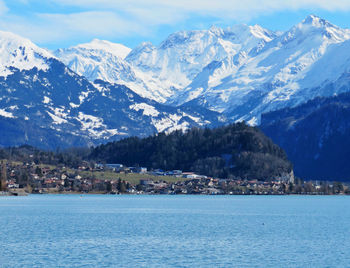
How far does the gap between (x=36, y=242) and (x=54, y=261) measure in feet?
62.4

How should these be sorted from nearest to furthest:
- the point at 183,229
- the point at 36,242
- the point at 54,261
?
the point at 54,261, the point at 36,242, the point at 183,229

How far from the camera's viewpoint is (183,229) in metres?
140

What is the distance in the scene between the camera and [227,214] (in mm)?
186000

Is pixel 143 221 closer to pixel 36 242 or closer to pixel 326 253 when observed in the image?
pixel 36 242

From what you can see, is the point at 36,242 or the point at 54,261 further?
the point at 36,242

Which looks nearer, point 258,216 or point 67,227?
point 67,227

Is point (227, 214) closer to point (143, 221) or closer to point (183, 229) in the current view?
point (143, 221)

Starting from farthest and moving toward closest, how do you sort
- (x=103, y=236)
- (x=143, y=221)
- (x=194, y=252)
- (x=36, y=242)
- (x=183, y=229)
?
(x=143, y=221) < (x=183, y=229) < (x=103, y=236) < (x=36, y=242) < (x=194, y=252)

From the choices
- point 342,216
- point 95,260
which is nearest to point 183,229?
point 95,260

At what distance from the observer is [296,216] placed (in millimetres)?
183625

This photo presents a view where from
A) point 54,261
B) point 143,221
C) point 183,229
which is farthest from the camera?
A: point 143,221

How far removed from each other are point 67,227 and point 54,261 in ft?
148

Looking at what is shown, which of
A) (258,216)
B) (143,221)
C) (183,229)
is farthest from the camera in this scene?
(258,216)

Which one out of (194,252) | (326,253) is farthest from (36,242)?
(326,253)
